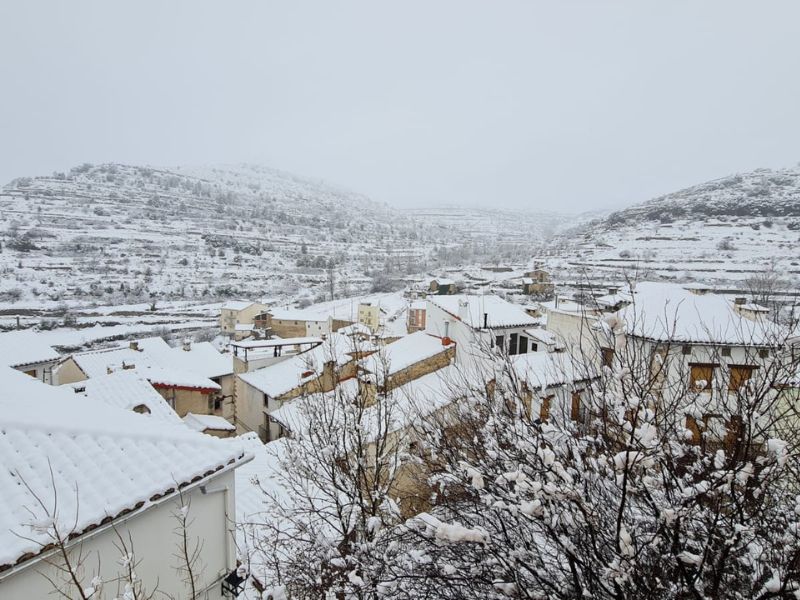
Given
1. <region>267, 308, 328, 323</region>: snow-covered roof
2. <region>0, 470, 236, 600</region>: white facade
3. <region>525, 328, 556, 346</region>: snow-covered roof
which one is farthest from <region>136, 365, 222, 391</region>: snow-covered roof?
<region>267, 308, 328, 323</region>: snow-covered roof

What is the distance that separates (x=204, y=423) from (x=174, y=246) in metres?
93.4

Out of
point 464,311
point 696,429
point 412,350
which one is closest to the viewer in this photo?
point 696,429

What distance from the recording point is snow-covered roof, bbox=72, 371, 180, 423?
483 inches

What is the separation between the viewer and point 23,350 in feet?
52.9

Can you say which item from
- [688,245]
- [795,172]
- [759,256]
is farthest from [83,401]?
[795,172]

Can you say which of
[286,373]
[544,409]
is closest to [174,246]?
[286,373]

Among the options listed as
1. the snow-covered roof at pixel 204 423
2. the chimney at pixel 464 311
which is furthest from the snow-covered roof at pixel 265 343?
the chimney at pixel 464 311

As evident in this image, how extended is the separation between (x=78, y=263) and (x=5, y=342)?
68.6 m

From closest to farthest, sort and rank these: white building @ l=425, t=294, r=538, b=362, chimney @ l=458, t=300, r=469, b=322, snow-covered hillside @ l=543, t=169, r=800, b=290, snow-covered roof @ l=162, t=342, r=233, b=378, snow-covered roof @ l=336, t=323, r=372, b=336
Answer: snow-covered roof @ l=336, t=323, r=372, b=336
white building @ l=425, t=294, r=538, b=362
chimney @ l=458, t=300, r=469, b=322
snow-covered roof @ l=162, t=342, r=233, b=378
snow-covered hillside @ l=543, t=169, r=800, b=290

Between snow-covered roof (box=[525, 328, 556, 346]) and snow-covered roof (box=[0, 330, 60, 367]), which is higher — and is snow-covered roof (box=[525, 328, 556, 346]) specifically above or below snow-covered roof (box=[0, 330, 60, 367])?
above

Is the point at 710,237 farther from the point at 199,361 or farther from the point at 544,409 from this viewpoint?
the point at 544,409

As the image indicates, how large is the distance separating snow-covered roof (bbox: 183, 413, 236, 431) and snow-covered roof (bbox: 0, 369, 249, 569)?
34.7 ft

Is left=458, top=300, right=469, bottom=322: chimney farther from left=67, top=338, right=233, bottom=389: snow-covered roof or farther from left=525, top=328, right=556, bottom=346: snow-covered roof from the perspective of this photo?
left=67, top=338, right=233, bottom=389: snow-covered roof

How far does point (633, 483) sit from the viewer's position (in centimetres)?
340
